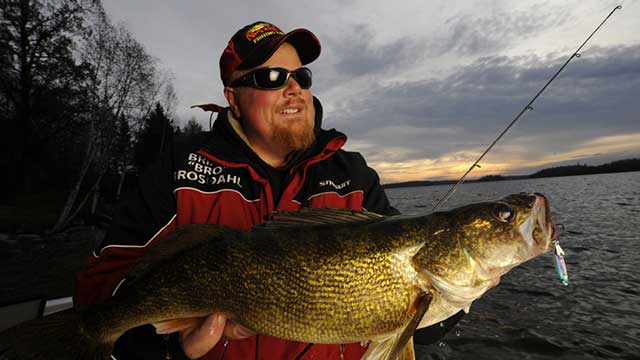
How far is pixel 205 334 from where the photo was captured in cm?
204

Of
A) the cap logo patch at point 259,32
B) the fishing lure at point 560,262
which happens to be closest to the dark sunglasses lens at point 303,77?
the cap logo patch at point 259,32

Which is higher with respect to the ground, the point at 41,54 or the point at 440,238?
the point at 41,54

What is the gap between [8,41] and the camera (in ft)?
66.2

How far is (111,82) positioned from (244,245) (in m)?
23.1

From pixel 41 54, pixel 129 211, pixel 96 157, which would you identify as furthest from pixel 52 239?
pixel 129 211

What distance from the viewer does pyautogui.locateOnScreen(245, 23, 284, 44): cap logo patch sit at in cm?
318

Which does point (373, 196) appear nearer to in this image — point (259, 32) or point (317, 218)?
point (317, 218)

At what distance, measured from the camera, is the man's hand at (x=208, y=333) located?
6.70ft

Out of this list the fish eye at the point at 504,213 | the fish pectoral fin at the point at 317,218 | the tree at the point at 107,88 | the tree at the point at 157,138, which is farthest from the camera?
the tree at the point at 107,88

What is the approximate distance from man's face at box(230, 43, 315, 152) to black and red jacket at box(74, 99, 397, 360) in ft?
0.50

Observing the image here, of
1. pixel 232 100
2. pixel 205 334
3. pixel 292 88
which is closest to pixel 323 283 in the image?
pixel 205 334

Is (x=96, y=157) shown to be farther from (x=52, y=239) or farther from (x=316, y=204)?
(x=316, y=204)

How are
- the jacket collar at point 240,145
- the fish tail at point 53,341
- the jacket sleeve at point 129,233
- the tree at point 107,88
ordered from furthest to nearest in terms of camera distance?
the tree at point 107,88 < the jacket collar at point 240,145 < the jacket sleeve at point 129,233 < the fish tail at point 53,341

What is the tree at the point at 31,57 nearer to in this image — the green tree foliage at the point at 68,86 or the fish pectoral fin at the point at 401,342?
the green tree foliage at the point at 68,86
